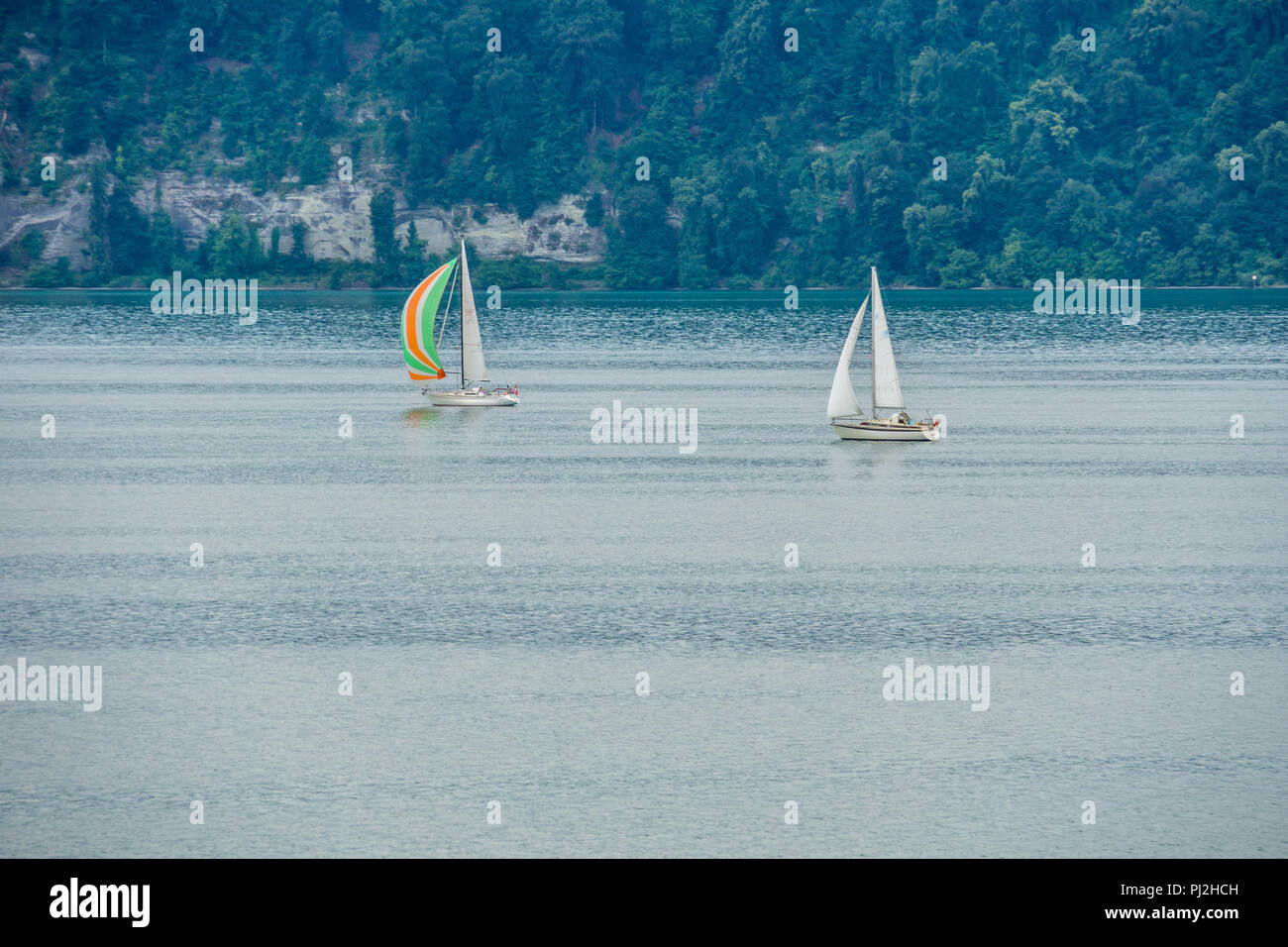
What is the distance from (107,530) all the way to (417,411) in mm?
37792

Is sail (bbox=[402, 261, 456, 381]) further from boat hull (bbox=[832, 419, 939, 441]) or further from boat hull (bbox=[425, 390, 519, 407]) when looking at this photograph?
boat hull (bbox=[832, 419, 939, 441])

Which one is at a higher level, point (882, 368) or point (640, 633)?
point (882, 368)

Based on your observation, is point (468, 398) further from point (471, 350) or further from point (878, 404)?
point (878, 404)

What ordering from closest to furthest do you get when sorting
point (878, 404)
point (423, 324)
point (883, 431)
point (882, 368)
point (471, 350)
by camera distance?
point (882, 368) → point (878, 404) → point (883, 431) → point (471, 350) → point (423, 324)

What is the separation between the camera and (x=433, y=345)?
96312 millimetres

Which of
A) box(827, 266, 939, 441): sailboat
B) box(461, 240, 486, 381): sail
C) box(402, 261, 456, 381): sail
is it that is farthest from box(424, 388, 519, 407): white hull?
box(827, 266, 939, 441): sailboat

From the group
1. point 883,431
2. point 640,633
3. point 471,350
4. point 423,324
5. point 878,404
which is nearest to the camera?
point 640,633

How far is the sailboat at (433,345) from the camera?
93.6 metres

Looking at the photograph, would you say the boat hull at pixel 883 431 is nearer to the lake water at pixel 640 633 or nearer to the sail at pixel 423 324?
the lake water at pixel 640 633

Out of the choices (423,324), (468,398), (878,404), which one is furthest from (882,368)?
(423,324)

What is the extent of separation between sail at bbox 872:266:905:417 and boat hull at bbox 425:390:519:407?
24.2m

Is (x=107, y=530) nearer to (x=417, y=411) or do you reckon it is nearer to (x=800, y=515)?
(x=800, y=515)

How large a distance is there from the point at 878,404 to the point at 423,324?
2843 centimetres

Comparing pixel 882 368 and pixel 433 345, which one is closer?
pixel 882 368
